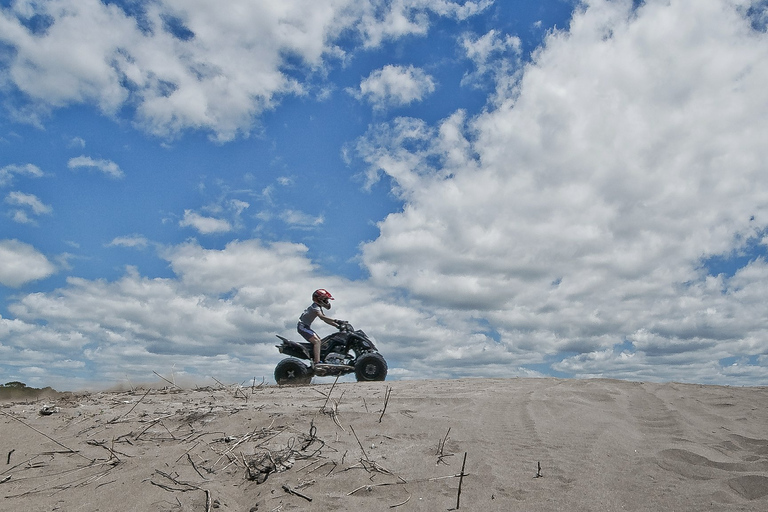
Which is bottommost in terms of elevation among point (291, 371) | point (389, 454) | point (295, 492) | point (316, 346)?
point (295, 492)

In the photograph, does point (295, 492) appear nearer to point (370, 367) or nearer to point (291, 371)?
point (370, 367)

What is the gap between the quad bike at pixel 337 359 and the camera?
11164 millimetres

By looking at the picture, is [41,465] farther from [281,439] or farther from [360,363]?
[360,363]

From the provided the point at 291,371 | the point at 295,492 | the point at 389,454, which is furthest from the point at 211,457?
the point at 291,371

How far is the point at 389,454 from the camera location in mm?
4402

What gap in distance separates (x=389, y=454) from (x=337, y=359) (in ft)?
23.9

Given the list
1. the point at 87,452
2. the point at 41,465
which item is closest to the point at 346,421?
the point at 87,452

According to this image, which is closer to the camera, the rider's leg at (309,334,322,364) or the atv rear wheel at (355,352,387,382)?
the atv rear wheel at (355,352,387,382)

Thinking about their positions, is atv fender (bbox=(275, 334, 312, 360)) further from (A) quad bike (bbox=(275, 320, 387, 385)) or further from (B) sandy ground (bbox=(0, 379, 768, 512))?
(B) sandy ground (bbox=(0, 379, 768, 512))

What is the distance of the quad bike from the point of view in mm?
11164

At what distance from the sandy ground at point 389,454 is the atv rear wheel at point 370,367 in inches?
178

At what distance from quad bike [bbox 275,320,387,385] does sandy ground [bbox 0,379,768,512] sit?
4.55 m

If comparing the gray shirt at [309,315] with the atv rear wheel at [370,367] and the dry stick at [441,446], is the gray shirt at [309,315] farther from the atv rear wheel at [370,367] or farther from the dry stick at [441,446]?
the dry stick at [441,446]

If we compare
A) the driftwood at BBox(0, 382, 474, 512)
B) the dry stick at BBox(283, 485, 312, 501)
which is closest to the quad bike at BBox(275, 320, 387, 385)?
→ the driftwood at BBox(0, 382, 474, 512)
